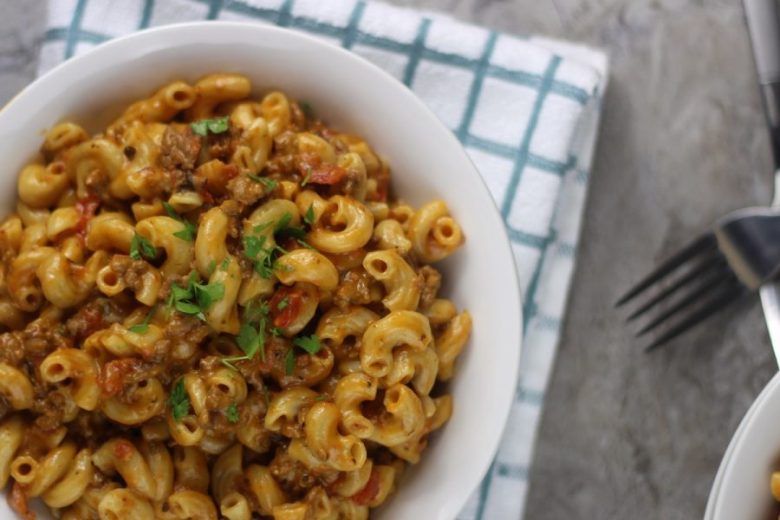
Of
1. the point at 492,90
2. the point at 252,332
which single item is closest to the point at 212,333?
the point at 252,332

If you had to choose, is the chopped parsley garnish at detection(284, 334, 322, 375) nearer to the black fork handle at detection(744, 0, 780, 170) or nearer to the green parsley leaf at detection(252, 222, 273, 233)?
the green parsley leaf at detection(252, 222, 273, 233)

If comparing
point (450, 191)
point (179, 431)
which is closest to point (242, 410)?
point (179, 431)

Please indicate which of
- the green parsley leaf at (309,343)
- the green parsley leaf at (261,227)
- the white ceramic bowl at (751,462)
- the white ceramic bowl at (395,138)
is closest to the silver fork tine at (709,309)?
the white ceramic bowl at (751,462)

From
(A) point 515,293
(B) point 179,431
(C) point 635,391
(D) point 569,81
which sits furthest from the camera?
(C) point 635,391

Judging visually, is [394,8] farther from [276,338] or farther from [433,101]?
[276,338]

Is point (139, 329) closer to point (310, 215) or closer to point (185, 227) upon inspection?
point (185, 227)

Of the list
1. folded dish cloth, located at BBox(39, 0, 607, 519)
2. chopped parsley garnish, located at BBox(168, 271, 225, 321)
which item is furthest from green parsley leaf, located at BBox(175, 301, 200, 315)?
folded dish cloth, located at BBox(39, 0, 607, 519)

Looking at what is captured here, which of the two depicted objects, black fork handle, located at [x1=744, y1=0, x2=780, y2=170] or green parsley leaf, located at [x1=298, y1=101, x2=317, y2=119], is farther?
black fork handle, located at [x1=744, y1=0, x2=780, y2=170]
